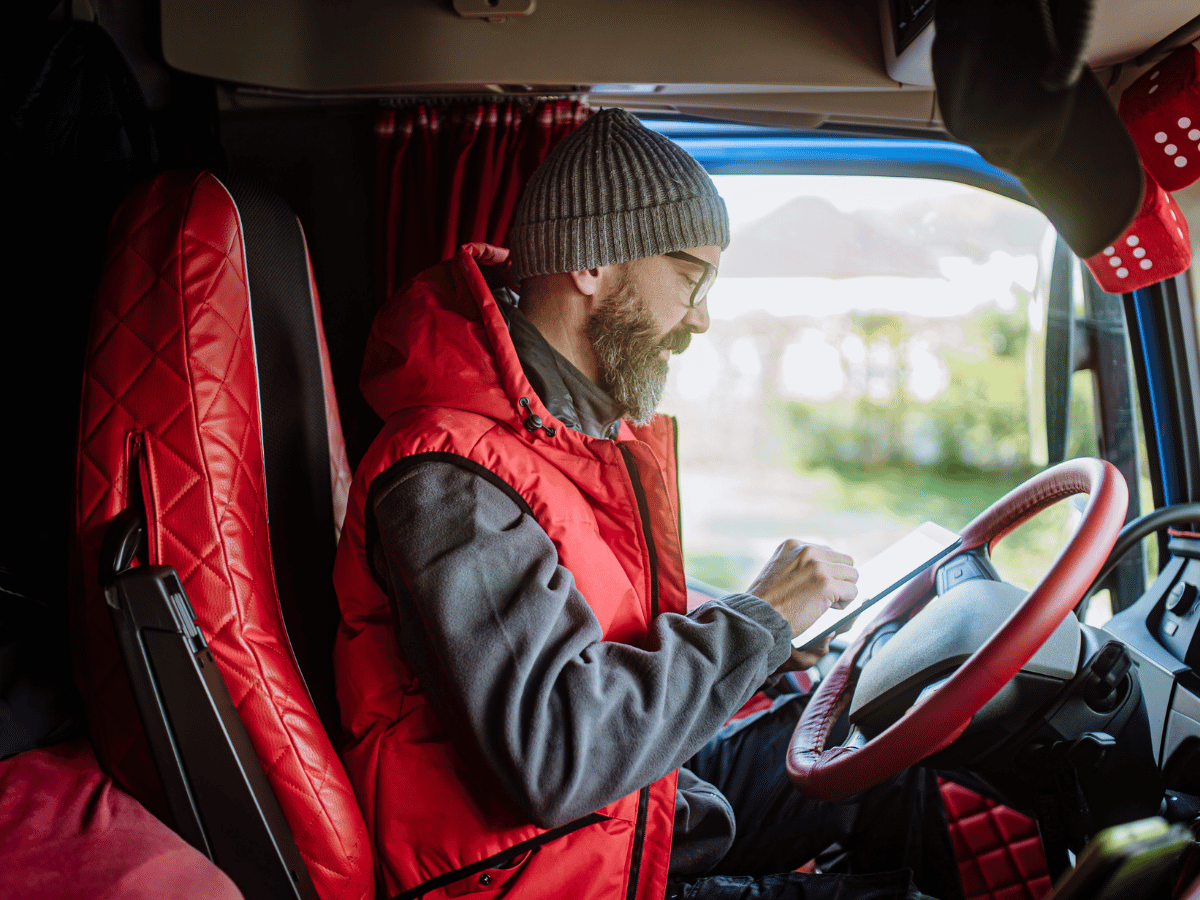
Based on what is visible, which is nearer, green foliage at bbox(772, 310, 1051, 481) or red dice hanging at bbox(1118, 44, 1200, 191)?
red dice hanging at bbox(1118, 44, 1200, 191)

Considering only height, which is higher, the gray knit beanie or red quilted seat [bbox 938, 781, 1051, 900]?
the gray knit beanie

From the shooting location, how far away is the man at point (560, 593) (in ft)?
3.01

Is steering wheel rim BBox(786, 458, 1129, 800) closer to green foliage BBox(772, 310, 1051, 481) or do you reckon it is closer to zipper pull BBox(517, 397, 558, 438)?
zipper pull BBox(517, 397, 558, 438)

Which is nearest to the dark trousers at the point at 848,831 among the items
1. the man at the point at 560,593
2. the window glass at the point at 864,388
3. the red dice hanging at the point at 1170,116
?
the man at the point at 560,593

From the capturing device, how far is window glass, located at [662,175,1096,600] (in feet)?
11.9

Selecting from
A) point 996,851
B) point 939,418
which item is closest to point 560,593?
point 996,851

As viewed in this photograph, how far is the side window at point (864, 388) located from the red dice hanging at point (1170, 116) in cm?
185

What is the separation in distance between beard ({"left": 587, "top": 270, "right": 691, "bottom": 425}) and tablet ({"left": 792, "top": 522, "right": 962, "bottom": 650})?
1.52ft

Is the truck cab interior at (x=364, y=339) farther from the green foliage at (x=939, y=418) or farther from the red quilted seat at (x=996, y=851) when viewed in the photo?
the green foliage at (x=939, y=418)

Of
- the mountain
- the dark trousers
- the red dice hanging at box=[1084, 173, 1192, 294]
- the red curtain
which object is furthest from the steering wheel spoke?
the mountain

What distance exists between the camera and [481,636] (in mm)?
901

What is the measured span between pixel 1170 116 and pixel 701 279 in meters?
0.90

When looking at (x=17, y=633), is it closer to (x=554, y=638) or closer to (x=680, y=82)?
(x=554, y=638)

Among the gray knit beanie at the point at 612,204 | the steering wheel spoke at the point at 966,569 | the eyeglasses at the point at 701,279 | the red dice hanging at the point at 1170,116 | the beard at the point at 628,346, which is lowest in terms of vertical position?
the steering wheel spoke at the point at 966,569
